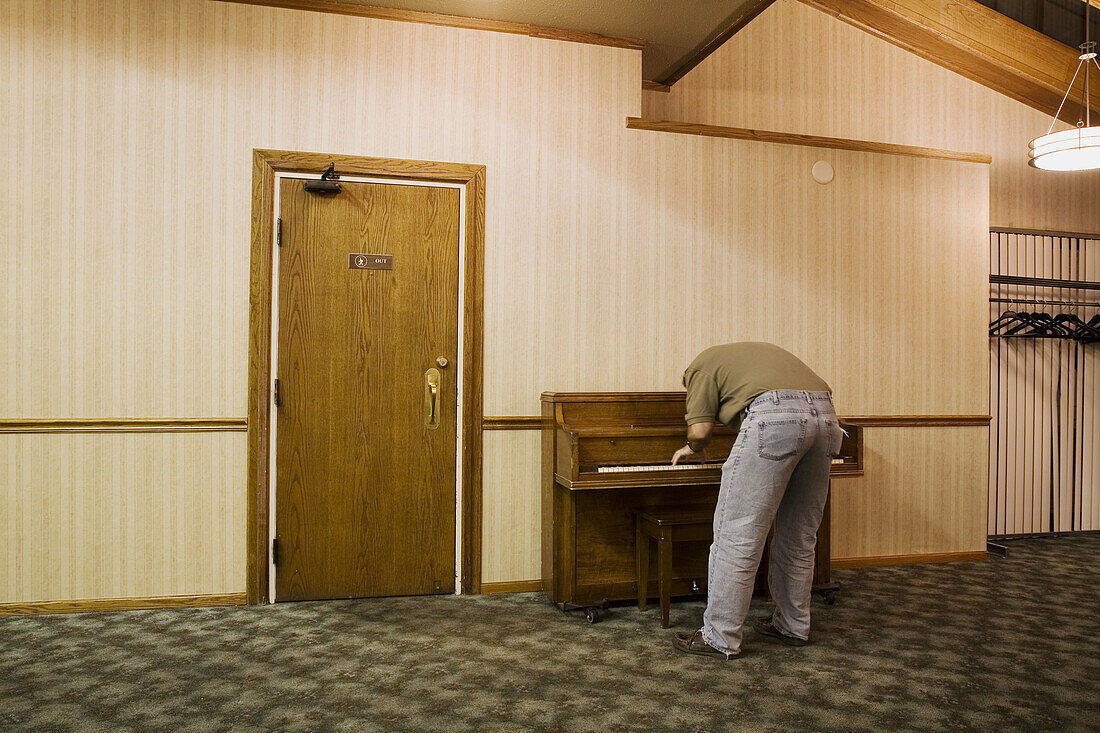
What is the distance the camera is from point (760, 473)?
2.95 m

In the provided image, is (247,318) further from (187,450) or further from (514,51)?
(514,51)

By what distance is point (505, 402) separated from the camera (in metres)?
4.06

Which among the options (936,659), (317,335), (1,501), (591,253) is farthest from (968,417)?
(1,501)

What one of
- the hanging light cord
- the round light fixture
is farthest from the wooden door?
the hanging light cord

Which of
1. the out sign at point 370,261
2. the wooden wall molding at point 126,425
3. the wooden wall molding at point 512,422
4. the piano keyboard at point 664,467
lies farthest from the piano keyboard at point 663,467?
the wooden wall molding at point 126,425

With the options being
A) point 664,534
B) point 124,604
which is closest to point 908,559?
point 664,534

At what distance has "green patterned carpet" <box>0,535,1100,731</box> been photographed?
253cm

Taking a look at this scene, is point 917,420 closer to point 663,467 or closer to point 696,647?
point 663,467

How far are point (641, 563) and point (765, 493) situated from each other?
916mm

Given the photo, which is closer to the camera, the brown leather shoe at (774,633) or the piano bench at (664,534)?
the brown leather shoe at (774,633)

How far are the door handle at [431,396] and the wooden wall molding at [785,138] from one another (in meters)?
1.73

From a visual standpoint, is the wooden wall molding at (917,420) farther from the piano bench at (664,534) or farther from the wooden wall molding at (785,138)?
the wooden wall molding at (785,138)

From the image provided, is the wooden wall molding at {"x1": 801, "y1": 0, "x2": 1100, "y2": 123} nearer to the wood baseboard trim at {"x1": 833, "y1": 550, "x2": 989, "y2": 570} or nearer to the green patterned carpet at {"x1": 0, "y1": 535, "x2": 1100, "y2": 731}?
the wood baseboard trim at {"x1": 833, "y1": 550, "x2": 989, "y2": 570}

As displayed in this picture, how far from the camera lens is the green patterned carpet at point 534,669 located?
2.53 meters
